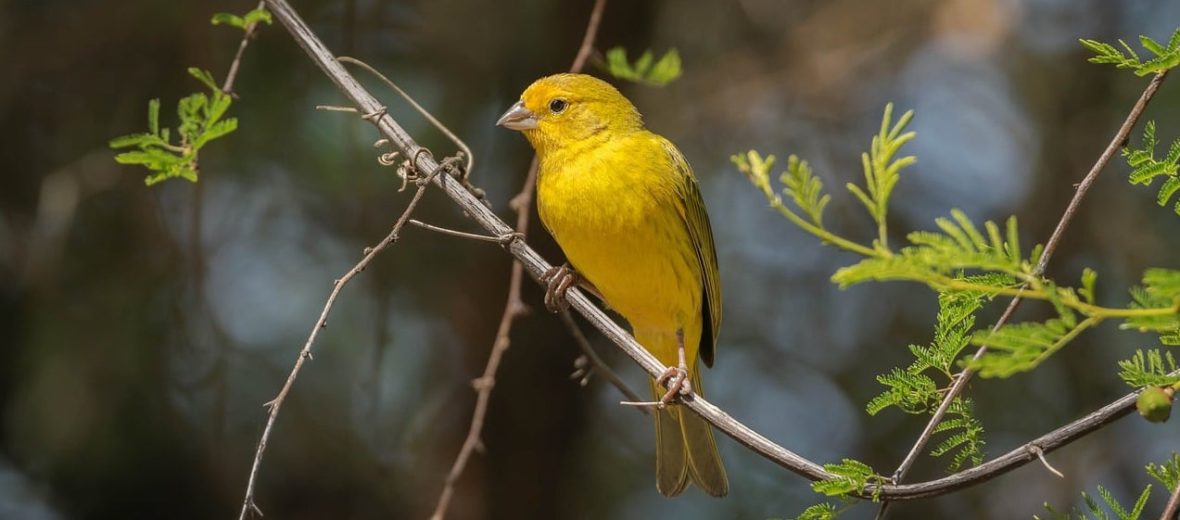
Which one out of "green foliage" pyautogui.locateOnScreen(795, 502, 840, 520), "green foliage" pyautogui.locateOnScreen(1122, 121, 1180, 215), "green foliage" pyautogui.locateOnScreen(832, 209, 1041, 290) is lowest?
"green foliage" pyautogui.locateOnScreen(795, 502, 840, 520)

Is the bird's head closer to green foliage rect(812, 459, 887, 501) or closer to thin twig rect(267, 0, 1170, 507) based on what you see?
thin twig rect(267, 0, 1170, 507)

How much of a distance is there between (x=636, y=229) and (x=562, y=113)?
523 millimetres

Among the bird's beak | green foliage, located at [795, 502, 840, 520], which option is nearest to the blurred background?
the bird's beak

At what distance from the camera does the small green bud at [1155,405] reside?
170cm

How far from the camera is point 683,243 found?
3643 mm

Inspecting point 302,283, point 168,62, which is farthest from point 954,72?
point 168,62

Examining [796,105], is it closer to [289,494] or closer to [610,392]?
[610,392]

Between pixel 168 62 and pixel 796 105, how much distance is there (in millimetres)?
2779

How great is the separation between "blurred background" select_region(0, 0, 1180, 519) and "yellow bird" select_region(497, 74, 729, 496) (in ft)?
3.67

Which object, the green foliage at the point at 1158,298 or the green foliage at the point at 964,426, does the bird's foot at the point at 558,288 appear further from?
the green foliage at the point at 1158,298

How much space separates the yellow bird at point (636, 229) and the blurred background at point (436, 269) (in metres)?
1.12

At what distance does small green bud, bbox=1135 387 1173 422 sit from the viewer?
66.8 inches

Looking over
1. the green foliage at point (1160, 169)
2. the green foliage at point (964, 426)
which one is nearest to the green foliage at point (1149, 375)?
the green foliage at point (1160, 169)

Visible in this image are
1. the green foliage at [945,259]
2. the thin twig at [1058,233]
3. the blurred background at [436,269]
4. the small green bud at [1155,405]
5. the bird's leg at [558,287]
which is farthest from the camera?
the blurred background at [436,269]
